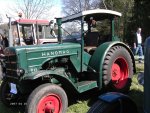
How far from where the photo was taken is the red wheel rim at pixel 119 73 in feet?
21.7

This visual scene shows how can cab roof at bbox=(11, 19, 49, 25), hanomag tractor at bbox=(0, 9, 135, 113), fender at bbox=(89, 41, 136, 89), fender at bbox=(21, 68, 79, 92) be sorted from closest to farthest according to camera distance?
1. fender at bbox=(21, 68, 79, 92)
2. hanomag tractor at bbox=(0, 9, 135, 113)
3. fender at bbox=(89, 41, 136, 89)
4. cab roof at bbox=(11, 19, 49, 25)

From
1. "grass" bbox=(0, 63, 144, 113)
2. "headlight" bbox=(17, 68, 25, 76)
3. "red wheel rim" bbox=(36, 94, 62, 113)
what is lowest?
"grass" bbox=(0, 63, 144, 113)

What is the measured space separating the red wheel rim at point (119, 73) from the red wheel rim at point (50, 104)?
156 centimetres

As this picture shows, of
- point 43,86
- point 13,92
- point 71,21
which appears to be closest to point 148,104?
point 43,86

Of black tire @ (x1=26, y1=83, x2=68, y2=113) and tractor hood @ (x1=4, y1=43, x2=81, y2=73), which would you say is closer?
black tire @ (x1=26, y1=83, x2=68, y2=113)

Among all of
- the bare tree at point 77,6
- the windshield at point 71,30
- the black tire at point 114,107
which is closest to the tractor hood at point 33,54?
the windshield at point 71,30

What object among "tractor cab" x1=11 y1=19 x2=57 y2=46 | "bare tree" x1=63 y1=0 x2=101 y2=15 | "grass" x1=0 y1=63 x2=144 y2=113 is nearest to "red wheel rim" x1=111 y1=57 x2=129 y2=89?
"grass" x1=0 y1=63 x2=144 y2=113

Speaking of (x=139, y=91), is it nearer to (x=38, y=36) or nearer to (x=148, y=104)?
(x=148, y=104)

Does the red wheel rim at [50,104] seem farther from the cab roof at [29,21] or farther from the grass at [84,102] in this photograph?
the cab roof at [29,21]

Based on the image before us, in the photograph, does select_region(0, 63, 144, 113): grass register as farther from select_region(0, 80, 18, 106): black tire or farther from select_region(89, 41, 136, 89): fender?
select_region(89, 41, 136, 89): fender

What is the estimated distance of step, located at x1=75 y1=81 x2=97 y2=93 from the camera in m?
5.93

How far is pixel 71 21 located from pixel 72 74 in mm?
1277

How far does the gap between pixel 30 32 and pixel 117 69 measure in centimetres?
806

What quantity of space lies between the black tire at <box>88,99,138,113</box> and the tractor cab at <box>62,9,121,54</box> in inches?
114
